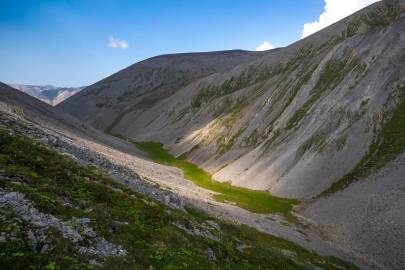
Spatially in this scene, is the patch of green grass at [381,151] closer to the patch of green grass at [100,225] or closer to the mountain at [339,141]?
the mountain at [339,141]

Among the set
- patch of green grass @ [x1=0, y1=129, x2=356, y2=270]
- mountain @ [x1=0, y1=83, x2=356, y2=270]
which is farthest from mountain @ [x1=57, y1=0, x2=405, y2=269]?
patch of green grass @ [x1=0, y1=129, x2=356, y2=270]

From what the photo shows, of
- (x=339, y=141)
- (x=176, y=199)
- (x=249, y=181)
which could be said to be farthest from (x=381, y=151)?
(x=176, y=199)

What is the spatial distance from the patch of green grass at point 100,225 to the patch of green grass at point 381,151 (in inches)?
1288

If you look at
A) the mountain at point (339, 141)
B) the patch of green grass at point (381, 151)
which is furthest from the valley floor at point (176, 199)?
the patch of green grass at point (381, 151)

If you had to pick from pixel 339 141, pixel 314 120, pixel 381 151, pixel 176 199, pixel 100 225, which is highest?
pixel 314 120

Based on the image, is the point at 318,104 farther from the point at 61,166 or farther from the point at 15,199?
the point at 15,199

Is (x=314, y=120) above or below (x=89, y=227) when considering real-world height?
above

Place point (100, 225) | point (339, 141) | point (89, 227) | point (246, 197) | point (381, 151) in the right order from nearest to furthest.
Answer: point (89, 227)
point (100, 225)
point (381, 151)
point (246, 197)
point (339, 141)

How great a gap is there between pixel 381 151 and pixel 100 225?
55.2 meters

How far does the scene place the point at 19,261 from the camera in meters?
14.1

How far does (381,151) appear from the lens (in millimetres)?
62219

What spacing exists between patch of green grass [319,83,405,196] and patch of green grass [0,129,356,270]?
32.7m

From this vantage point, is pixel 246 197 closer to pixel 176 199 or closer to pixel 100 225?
pixel 176 199

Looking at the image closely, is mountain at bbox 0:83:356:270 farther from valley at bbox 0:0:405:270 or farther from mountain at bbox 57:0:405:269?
A: mountain at bbox 57:0:405:269
